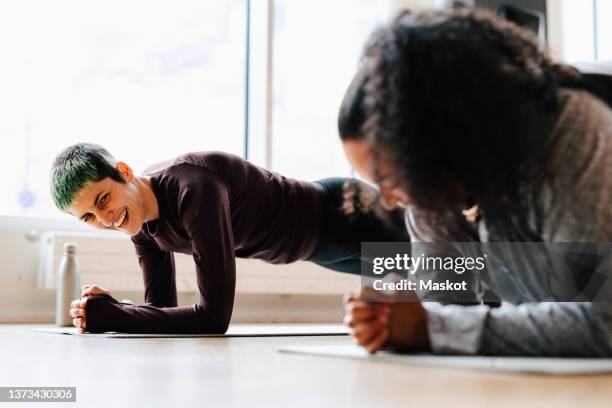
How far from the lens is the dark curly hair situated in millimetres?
956

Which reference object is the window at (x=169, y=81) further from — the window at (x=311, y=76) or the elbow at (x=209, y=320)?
the elbow at (x=209, y=320)

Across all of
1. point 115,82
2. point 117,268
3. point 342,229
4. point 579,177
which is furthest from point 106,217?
point 115,82

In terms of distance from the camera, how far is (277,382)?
87 centimetres

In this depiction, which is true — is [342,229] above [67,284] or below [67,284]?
above

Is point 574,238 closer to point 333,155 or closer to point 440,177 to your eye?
point 440,177

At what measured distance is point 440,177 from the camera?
97 cm

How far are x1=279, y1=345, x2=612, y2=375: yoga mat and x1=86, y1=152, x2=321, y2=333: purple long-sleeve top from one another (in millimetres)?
706

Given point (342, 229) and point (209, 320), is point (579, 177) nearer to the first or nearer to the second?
point (209, 320)

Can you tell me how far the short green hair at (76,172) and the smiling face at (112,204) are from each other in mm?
12

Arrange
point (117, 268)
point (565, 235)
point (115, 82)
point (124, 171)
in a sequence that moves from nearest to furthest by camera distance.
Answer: point (565, 235), point (124, 171), point (117, 268), point (115, 82)

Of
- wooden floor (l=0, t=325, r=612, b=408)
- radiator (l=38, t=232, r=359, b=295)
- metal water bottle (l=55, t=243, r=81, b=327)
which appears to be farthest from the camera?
radiator (l=38, t=232, r=359, b=295)
